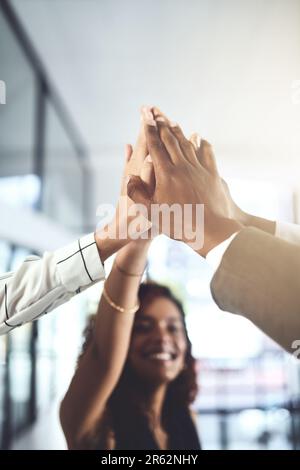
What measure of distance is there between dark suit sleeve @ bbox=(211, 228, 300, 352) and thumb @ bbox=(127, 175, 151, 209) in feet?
0.90

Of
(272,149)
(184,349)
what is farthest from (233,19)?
(184,349)

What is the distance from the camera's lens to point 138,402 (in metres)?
1.22

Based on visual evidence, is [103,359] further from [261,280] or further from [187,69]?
[187,69]

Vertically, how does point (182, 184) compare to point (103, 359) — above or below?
above

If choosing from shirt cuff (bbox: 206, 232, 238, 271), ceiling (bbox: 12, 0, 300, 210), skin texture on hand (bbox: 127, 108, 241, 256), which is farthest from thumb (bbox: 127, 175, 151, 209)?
shirt cuff (bbox: 206, 232, 238, 271)

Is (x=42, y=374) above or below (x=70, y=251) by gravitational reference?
below

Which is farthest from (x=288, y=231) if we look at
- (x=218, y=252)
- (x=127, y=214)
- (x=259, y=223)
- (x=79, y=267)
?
(x=79, y=267)

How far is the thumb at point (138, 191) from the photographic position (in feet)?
3.69

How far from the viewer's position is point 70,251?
3.56 ft

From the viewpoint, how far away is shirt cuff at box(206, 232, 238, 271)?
0.93m

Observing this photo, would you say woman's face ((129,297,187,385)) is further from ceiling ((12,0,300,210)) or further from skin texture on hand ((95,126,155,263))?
ceiling ((12,0,300,210))

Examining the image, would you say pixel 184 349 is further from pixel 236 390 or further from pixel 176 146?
pixel 176 146

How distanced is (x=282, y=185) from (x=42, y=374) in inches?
35.8

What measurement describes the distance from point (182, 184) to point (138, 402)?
596 mm
